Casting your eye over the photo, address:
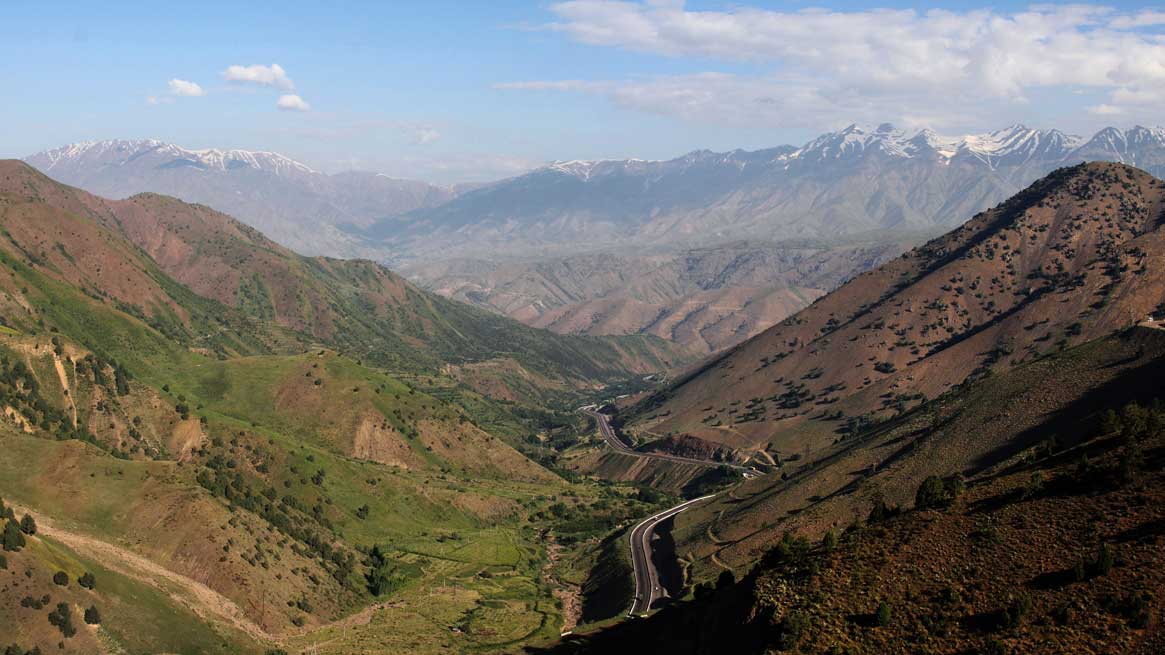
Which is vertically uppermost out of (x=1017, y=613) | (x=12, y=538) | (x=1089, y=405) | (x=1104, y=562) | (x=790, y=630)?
(x=1104, y=562)

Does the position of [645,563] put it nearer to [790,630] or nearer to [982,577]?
[790,630]

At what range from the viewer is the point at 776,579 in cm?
7381

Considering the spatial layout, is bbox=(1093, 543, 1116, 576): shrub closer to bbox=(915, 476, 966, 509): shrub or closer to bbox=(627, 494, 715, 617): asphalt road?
bbox=(915, 476, 966, 509): shrub

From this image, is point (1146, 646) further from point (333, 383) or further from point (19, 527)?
point (333, 383)

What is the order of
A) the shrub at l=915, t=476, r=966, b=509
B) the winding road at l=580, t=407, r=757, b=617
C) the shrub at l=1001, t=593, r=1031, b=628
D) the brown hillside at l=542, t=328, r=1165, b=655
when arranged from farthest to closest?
the winding road at l=580, t=407, r=757, b=617 → the shrub at l=915, t=476, r=966, b=509 → the shrub at l=1001, t=593, r=1031, b=628 → the brown hillside at l=542, t=328, r=1165, b=655

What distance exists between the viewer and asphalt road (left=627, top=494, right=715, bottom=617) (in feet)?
380

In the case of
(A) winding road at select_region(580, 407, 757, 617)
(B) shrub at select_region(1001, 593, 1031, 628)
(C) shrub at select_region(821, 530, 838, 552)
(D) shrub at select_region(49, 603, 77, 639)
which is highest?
(B) shrub at select_region(1001, 593, 1031, 628)

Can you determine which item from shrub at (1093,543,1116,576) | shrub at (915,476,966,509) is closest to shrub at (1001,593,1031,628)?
shrub at (1093,543,1116,576)

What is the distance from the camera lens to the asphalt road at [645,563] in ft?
380

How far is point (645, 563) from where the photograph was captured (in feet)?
442

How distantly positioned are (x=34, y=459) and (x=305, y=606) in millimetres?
33789

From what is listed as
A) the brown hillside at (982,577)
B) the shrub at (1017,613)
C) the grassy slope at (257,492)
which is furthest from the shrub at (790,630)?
the grassy slope at (257,492)

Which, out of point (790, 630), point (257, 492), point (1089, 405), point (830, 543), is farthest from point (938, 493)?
point (257, 492)

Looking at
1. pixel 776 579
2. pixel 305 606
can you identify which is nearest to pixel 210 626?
pixel 305 606
